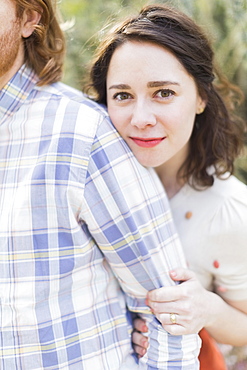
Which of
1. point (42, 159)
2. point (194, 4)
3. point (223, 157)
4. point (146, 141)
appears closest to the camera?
point (42, 159)

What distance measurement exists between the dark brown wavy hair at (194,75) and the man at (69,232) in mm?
209

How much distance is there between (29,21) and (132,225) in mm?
767

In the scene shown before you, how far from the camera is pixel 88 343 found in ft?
4.88

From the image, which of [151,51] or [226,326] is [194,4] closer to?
[151,51]

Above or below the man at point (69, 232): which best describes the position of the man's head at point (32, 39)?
above

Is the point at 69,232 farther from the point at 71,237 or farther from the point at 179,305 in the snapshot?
the point at 179,305

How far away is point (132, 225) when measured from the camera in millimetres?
1443

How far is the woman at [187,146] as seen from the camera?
1.49m

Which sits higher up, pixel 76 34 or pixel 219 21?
pixel 219 21

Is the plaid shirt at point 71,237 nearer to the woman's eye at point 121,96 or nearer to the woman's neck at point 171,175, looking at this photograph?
the woman's eye at point 121,96

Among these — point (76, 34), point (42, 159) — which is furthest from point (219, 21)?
point (42, 159)

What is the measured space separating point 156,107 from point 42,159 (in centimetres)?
38

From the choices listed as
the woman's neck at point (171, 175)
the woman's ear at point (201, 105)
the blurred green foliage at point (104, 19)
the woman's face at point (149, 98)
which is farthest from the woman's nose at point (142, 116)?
the blurred green foliage at point (104, 19)

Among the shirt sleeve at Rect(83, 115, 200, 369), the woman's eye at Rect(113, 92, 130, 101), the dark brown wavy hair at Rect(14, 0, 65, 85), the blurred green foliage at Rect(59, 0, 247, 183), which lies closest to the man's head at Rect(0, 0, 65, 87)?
the dark brown wavy hair at Rect(14, 0, 65, 85)
